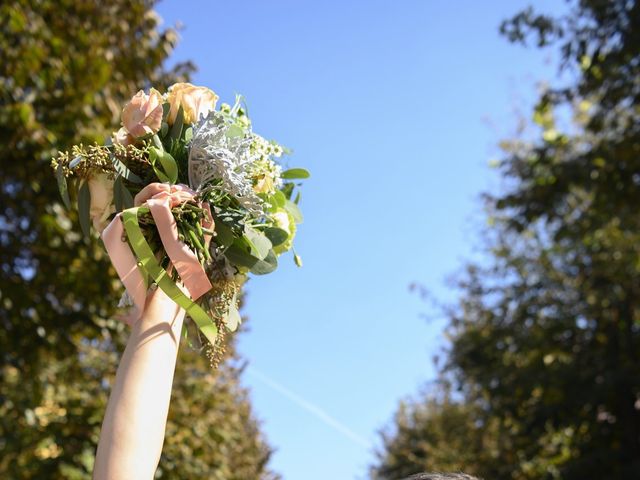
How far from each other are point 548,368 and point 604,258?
284 cm

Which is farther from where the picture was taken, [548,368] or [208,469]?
[548,368]

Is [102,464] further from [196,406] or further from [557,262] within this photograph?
[557,262]

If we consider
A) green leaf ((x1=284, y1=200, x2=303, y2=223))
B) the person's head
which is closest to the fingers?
green leaf ((x1=284, y1=200, x2=303, y2=223))

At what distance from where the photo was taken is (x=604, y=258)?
1755 cm

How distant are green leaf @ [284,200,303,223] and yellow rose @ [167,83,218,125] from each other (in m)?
0.48

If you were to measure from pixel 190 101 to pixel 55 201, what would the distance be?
6428 millimetres

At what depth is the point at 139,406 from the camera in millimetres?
1757

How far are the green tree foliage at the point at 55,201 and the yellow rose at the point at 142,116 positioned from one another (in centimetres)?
540

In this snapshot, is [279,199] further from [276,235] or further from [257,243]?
[257,243]

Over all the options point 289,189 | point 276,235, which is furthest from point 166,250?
point 289,189

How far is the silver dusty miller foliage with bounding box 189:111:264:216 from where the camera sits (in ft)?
8.06

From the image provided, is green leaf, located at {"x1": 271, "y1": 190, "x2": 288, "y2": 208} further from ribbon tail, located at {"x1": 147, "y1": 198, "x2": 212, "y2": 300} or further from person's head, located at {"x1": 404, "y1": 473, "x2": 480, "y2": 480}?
person's head, located at {"x1": 404, "y1": 473, "x2": 480, "y2": 480}

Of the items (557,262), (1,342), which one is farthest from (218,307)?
(557,262)

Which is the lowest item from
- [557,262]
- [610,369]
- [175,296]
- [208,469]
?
[175,296]
